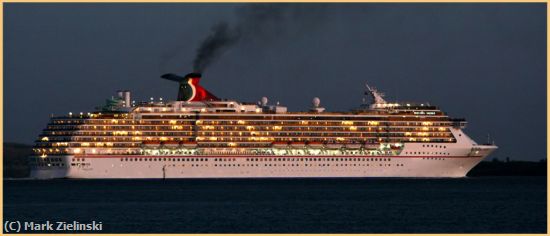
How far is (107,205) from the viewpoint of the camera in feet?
250

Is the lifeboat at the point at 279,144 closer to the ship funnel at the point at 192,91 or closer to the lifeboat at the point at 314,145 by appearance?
the lifeboat at the point at 314,145

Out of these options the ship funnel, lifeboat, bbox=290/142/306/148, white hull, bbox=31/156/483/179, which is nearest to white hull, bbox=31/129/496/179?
white hull, bbox=31/156/483/179

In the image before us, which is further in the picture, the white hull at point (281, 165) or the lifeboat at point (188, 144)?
the lifeboat at point (188, 144)

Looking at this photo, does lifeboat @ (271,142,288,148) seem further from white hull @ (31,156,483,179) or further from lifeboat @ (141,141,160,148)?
lifeboat @ (141,141,160,148)

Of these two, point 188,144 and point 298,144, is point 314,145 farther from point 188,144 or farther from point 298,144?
point 188,144

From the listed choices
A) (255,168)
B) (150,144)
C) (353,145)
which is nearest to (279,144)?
(255,168)

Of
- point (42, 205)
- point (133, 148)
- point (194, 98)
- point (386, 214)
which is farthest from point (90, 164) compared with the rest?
point (386, 214)

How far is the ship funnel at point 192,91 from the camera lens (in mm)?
110250

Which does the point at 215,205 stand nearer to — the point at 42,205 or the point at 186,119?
the point at 42,205

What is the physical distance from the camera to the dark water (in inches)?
2477

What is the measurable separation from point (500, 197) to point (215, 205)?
16932 millimetres

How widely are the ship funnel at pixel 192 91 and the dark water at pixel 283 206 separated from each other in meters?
8.78

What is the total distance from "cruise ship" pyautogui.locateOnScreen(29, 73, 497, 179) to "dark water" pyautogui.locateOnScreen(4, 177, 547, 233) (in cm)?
174

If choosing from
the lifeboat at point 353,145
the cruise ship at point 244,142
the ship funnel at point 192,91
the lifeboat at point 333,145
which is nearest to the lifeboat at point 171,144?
the cruise ship at point 244,142
